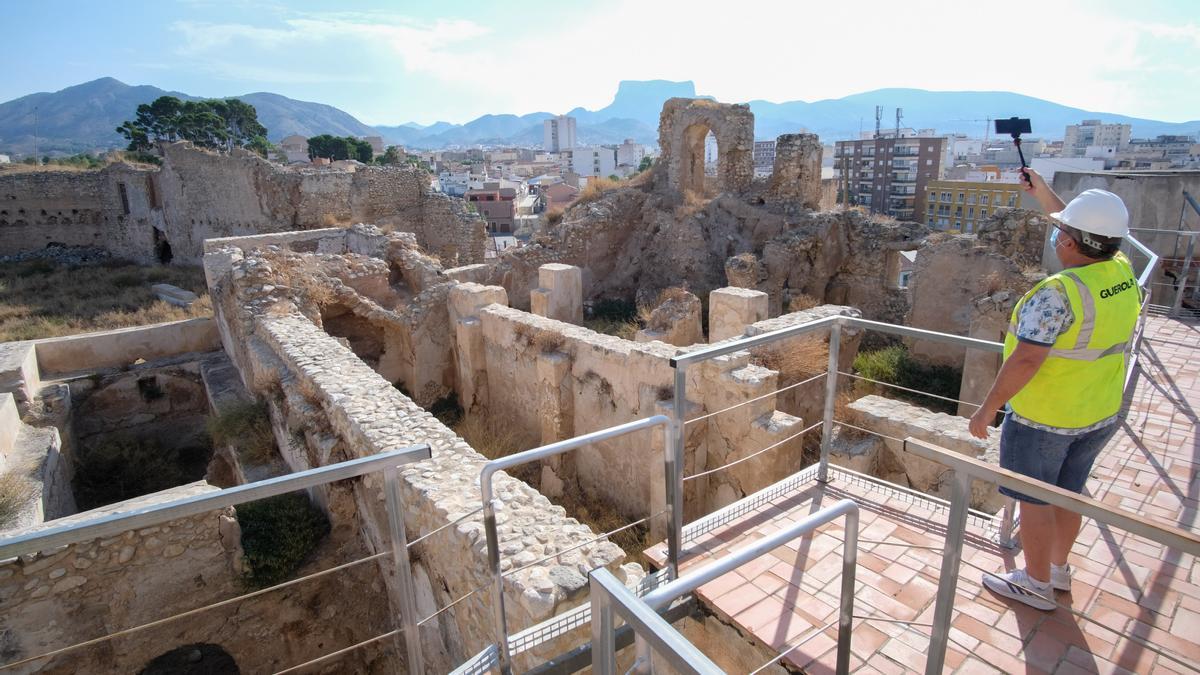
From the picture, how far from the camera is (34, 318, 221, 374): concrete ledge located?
1161 centimetres

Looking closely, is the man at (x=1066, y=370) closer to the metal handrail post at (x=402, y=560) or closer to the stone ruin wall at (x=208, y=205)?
the metal handrail post at (x=402, y=560)

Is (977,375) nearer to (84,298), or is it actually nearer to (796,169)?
(796,169)

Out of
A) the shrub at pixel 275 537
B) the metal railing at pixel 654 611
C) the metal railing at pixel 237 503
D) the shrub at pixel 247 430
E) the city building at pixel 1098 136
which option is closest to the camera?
the metal railing at pixel 654 611

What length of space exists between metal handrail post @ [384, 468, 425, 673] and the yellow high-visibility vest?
9.64 feet

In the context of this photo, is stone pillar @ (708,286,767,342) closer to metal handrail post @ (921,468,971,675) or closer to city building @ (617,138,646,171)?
metal handrail post @ (921,468,971,675)

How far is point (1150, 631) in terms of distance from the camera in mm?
2992

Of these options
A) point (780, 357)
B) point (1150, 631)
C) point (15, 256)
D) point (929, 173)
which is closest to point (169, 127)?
point (15, 256)

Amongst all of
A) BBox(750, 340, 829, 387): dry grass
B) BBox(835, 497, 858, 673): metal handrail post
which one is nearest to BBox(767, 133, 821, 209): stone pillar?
BBox(750, 340, 829, 387): dry grass

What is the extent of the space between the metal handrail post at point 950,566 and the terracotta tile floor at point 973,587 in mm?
458

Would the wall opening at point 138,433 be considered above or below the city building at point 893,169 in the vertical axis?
below

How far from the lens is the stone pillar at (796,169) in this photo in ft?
60.2

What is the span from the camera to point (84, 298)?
19.5 metres

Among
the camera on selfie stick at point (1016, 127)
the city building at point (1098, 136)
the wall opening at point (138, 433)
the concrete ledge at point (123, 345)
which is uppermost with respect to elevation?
the city building at point (1098, 136)

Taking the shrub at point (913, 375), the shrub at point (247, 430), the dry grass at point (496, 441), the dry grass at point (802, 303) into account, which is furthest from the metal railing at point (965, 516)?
the dry grass at point (802, 303)
